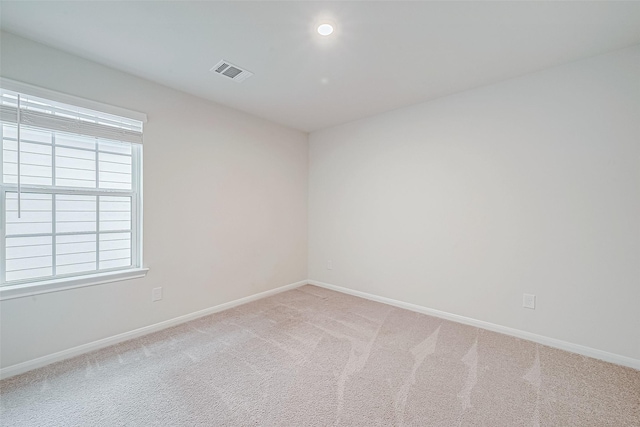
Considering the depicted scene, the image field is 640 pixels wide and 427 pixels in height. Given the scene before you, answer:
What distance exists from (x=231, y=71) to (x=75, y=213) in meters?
1.82

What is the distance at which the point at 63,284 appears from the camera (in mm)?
2115

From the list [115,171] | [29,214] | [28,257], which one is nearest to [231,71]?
[115,171]

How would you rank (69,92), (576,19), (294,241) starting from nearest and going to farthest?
(576,19), (69,92), (294,241)

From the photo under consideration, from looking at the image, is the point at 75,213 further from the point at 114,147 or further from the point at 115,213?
the point at 114,147

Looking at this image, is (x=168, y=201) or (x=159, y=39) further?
(x=168, y=201)

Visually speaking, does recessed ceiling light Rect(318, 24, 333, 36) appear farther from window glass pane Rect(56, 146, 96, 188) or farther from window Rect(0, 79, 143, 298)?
window glass pane Rect(56, 146, 96, 188)

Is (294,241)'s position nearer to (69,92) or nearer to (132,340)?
(132,340)

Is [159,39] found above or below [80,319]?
above

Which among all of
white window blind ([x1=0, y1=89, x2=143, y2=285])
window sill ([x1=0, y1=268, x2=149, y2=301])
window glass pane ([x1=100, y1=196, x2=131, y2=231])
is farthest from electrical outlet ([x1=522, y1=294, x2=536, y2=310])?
window glass pane ([x1=100, y1=196, x2=131, y2=231])

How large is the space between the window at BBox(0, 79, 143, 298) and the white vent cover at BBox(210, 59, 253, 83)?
36.2 inches

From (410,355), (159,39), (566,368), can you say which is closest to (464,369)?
(410,355)

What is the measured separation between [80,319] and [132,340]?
17.9 inches

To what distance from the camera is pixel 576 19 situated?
1.76m

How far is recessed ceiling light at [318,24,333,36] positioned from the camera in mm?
1830
